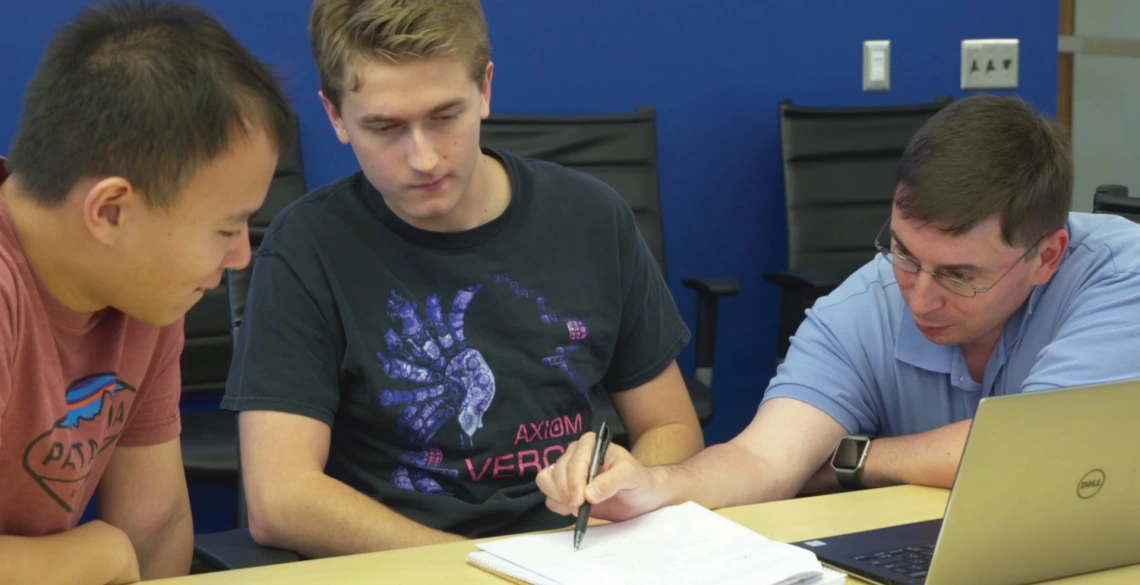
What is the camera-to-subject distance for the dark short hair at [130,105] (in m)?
1.14

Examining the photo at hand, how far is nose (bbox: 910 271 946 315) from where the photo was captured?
1.58 m

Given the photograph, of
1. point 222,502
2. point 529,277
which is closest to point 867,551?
point 529,277

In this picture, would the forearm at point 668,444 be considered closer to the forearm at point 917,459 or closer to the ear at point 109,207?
the forearm at point 917,459

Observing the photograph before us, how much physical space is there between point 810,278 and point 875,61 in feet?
3.13

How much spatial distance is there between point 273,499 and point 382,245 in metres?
0.37

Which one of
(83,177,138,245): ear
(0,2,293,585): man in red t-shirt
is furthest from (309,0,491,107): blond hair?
(83,177,138,245): ear

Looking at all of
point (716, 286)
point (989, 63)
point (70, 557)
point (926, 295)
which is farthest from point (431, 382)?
point (989, 63)

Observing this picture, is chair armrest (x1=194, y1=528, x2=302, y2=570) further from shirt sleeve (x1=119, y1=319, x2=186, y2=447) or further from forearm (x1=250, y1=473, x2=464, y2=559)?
shirt sleeve (x1=119, y1=319, x2=186, y2=447)

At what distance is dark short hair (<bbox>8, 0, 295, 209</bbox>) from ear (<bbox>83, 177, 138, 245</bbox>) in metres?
0.01

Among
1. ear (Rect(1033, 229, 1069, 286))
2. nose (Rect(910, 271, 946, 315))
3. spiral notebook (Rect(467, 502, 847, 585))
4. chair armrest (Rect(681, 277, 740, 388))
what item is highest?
ear (Rect(1033, 229, 1069, 286))

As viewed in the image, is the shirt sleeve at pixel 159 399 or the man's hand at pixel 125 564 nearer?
the man's hand at pixel 125 564

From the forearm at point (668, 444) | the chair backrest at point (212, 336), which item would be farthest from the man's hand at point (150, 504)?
the chair backrest at point (212, 336)

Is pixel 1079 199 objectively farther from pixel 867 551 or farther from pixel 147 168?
pixel 147 168

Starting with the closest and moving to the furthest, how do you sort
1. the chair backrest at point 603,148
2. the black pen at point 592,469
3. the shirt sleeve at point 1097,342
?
the black pen at point 592,469, the shirt sleeve at point 1097,342, the chair backrest at point 603,148
